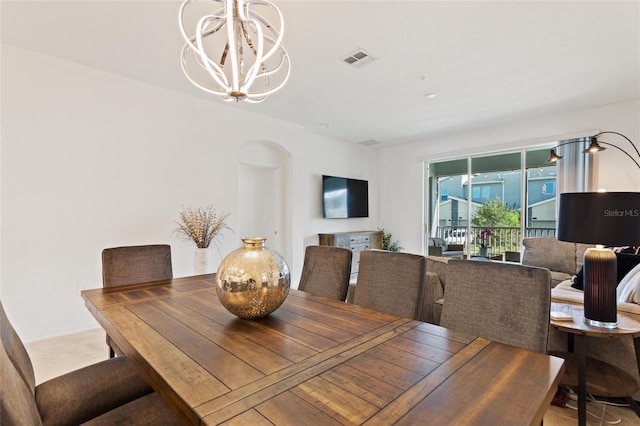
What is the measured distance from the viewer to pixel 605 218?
67.6 inches

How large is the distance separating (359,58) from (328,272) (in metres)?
2.18

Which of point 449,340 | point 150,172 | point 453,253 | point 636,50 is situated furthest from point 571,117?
point 150,172

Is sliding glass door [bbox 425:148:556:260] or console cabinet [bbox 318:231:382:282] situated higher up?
sliding glass door [bbox 425:148:556:260]

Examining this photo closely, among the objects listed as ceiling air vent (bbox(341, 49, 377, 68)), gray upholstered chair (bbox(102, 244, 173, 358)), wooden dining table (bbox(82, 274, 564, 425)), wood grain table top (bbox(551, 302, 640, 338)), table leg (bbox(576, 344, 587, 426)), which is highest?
ceiling air vent (bbox(341, 49, 377, 68))

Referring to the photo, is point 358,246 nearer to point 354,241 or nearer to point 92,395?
point 354,241

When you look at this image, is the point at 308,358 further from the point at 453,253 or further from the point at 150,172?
the point at 453,253

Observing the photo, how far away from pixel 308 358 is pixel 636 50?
4085mm

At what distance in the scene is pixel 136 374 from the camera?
144 centimetres

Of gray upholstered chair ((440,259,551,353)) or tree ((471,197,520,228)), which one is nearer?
gray upholstered chair ((440,259,551,353))

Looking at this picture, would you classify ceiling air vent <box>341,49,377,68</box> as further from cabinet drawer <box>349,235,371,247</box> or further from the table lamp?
cabinet drawer <box>349,235,371,247</box>

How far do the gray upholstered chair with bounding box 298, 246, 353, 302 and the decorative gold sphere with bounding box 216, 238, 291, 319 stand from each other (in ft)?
2.21

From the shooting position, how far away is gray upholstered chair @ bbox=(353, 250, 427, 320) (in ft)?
5.76

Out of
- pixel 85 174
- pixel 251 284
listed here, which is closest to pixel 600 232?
pixel 251 284

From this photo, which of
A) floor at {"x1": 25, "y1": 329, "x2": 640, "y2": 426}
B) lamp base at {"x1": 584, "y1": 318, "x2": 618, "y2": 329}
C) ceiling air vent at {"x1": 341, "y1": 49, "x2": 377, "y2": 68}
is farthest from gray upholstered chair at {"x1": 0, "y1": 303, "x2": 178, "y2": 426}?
ceiling air vent at {"x1": 341, "y1": 49, "x2": 377, "y2": 68}
